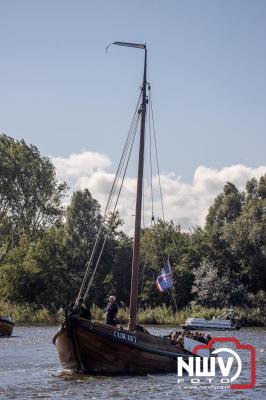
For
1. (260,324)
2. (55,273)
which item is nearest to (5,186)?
(55,273)

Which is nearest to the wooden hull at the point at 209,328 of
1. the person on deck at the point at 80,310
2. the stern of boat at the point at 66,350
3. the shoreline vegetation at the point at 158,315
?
the shoreline vegetation at the point at 158,315

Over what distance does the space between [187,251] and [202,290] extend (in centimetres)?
789

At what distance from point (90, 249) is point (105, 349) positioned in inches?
2597

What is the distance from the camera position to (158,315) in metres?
75.8

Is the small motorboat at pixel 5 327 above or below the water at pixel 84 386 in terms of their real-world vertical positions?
above

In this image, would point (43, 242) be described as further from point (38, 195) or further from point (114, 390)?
point (114, 390)

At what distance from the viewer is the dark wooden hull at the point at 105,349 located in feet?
99.1

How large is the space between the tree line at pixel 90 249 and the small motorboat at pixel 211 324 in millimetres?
10038

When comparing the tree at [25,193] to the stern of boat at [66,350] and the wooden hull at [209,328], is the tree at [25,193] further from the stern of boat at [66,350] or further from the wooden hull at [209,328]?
the stern of boat at [66,350]

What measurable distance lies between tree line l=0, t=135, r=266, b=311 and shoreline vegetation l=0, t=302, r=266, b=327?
2.83m

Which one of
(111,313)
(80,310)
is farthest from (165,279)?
(80,310)

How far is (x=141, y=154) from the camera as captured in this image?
111 feet

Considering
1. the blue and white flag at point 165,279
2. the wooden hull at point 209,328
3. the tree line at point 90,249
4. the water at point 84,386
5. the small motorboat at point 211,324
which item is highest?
the tree line at point 90,249

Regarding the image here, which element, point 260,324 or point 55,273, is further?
point 55,273
